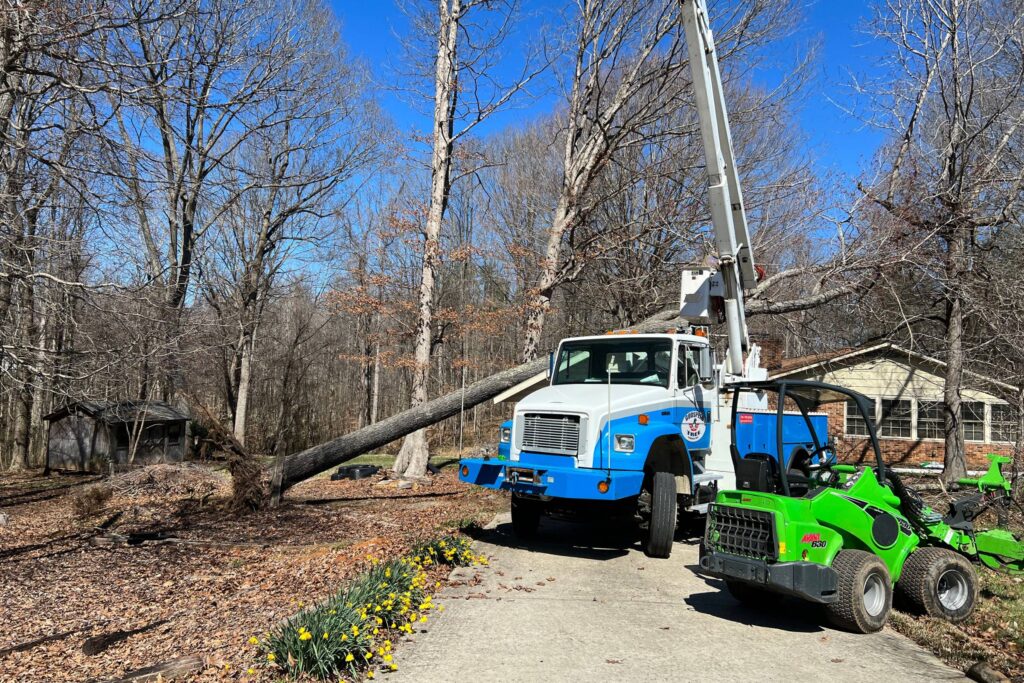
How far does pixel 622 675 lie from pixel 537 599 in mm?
2118

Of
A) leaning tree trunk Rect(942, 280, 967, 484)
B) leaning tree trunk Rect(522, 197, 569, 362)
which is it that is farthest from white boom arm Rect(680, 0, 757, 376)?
leaning tree trunk Rect(942, 280, 967, 484)

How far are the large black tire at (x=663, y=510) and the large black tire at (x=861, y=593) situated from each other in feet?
8.50

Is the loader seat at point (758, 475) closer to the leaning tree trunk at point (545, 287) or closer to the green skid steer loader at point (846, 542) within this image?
the green skid steer loader at point (846, 542)

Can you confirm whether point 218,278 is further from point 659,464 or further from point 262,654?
point 262,654

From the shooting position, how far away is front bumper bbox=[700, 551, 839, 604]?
572cm

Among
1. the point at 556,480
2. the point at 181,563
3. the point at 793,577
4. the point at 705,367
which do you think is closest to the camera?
the point at 793,577

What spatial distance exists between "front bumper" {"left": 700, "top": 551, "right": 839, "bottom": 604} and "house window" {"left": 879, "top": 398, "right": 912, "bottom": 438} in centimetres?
1617

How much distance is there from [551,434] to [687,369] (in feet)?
7.00

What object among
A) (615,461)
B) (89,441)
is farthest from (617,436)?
(89,441)

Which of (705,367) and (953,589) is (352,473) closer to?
(705,367)

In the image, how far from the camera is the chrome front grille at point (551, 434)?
8.71 m

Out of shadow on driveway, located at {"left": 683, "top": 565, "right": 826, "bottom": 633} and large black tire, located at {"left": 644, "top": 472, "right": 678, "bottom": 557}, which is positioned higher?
large black tire, located at {"left": 644, "top": 472, "right": 678, "bottom": 557}

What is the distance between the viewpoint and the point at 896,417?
20250 mm

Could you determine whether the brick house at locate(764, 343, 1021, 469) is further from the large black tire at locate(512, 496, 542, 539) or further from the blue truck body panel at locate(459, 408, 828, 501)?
the large black tire at locate(512, 496, 542, 539)
